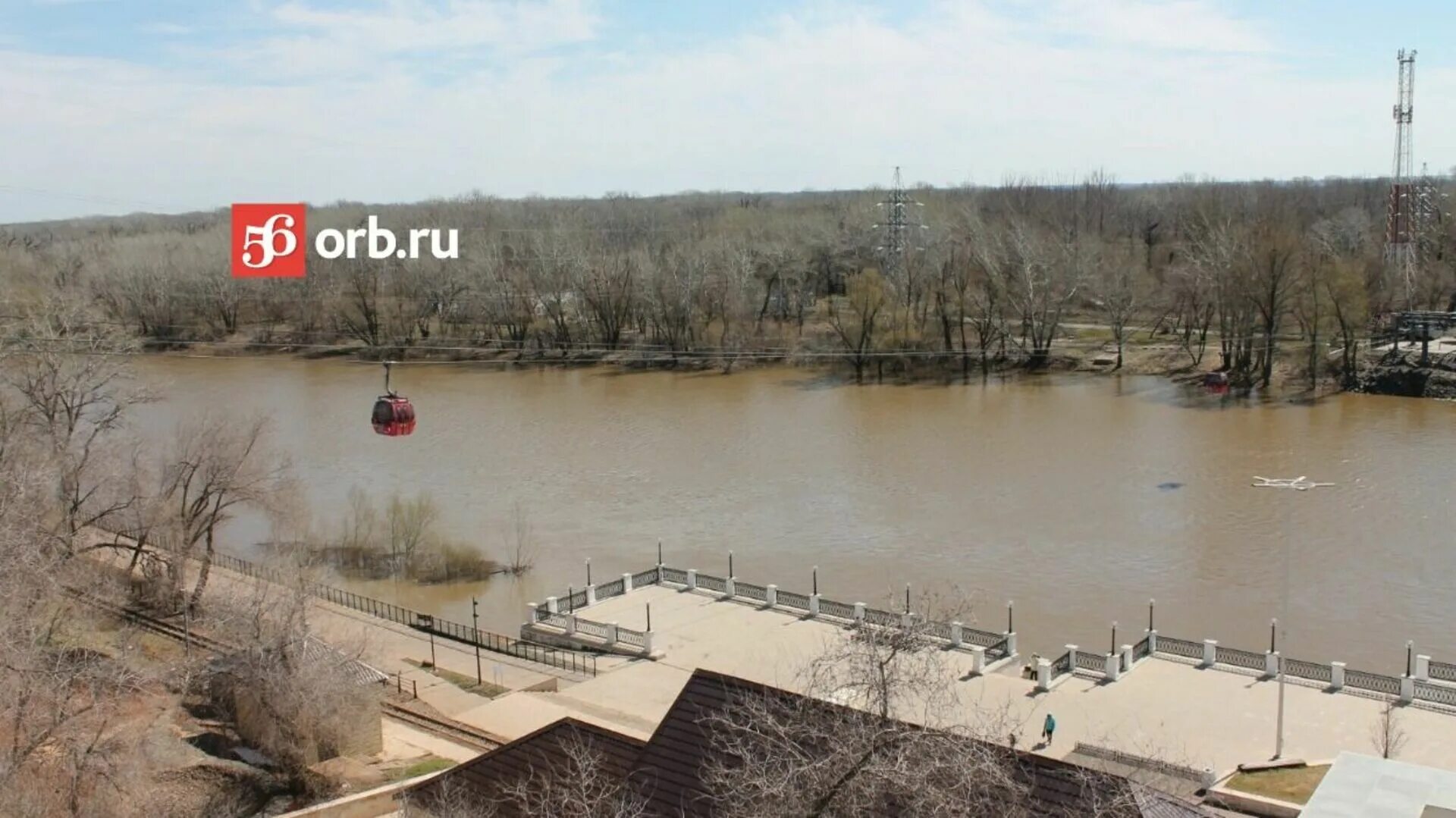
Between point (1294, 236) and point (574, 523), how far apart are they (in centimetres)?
3397

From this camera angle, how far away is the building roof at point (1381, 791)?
8.46 metres

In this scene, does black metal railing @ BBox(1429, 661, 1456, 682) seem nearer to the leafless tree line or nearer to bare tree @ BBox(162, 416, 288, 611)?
the leafless tree line

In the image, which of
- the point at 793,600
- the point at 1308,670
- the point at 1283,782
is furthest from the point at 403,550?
the point at 1283,782

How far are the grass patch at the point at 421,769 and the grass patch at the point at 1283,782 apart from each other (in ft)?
28.8

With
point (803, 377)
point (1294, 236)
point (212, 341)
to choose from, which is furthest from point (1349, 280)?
point (212, 341)

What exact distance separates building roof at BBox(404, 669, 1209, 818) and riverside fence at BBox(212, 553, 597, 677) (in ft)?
24.7

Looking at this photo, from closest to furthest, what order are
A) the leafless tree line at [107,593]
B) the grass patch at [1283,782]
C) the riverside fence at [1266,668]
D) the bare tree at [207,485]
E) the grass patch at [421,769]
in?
the leafless tree line at [107,593] < the grass patch at [1283,782] < the grass patch at [421,769] < the riverside fence at [1266,668] < the bare tree at [207,485]

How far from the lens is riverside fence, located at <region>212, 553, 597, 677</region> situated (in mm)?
19703

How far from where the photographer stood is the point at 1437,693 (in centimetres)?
1648

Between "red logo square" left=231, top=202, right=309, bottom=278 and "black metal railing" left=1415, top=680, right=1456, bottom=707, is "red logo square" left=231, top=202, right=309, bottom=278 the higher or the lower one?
the higher one

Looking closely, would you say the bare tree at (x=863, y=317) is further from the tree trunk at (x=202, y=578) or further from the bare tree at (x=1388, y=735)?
the bare tree at (x=1388, y=735)

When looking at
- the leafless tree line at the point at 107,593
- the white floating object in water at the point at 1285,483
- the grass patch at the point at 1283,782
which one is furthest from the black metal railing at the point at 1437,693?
the leafless tree line at the point at 107,593

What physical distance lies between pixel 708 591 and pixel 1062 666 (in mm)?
6981

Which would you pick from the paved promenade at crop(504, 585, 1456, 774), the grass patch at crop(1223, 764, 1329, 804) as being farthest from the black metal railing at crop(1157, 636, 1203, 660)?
the grass patch at crop(1223, 764, 1329, 804)
